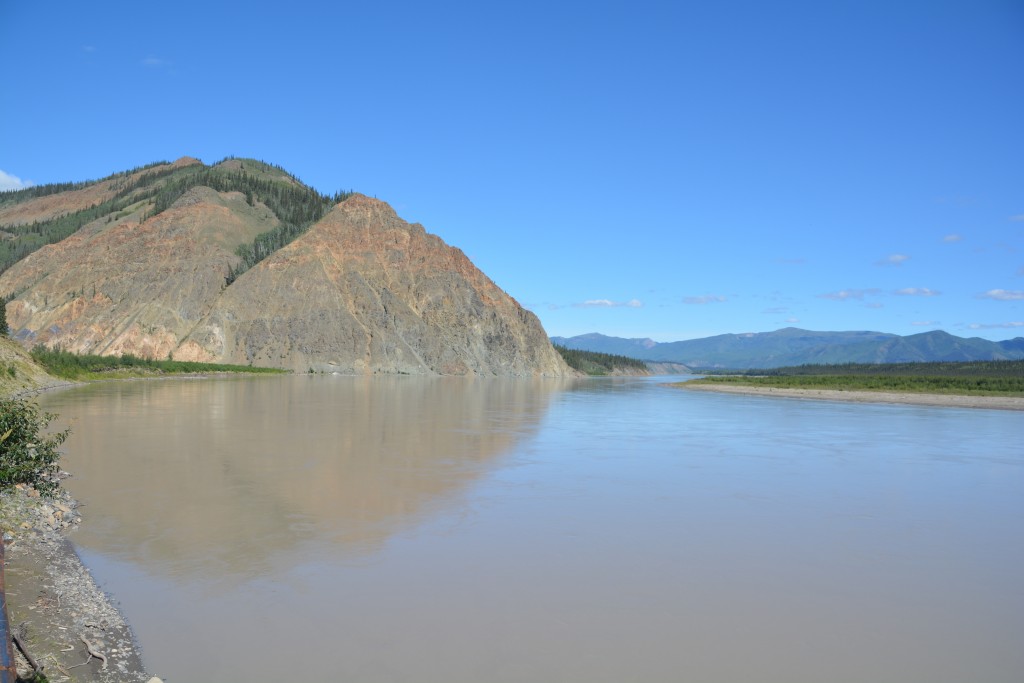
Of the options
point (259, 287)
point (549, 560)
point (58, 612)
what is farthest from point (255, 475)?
point (259, 287)

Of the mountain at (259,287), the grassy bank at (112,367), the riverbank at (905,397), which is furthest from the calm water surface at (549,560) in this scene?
the mountain at (259,287)

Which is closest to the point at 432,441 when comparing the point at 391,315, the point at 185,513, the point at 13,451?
the point at 185,513

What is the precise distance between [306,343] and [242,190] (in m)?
48.1

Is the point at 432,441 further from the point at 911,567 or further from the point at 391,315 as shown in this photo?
the point at 391,315

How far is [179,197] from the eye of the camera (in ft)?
392

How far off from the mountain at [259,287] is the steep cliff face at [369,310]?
0.75 ft

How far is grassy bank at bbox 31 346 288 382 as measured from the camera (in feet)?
191

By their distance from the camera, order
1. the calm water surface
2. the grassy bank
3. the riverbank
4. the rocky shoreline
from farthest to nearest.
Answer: the grassy bank → the riverbank → the calm water surface → the rocky shoreline

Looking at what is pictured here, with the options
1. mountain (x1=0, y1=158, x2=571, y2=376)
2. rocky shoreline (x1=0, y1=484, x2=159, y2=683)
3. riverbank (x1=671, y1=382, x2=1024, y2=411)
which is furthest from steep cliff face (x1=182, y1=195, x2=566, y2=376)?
rocky shoreline (x1=0, y1=484, x2=159, y2=683)

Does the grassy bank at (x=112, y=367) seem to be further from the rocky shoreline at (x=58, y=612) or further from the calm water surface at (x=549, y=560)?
the rocky shoreline at (x=58, y=612)

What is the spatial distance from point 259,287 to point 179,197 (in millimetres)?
31536

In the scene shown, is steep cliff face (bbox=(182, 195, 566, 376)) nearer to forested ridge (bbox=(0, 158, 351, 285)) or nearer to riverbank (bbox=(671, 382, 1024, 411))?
forested ridge (bbox=(0, 158, 351, 285))

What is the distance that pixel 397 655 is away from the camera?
25.0ft

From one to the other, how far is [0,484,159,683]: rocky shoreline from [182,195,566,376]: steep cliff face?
289 ft
